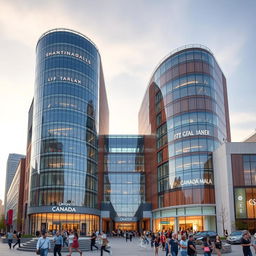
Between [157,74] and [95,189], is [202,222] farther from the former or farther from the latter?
[157,74]

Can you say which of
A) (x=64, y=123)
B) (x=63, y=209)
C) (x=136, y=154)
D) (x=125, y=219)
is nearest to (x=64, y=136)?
(x=64, y=123)

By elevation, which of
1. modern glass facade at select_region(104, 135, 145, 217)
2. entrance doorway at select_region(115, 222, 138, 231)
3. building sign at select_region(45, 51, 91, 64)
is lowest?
entrance doorway at select_region(115, 222, 138, 231)

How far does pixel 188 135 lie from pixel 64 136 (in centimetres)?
2725

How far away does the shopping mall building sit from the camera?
62.3m

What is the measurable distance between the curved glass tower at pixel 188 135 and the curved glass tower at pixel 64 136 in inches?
627

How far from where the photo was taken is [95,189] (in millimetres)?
81125

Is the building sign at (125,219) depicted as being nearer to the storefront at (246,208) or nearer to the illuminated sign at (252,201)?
the storefront at (246,208)

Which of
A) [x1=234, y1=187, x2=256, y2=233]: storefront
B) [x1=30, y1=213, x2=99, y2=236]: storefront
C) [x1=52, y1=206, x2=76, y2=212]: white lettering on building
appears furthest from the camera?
[x1=30, y1=213, x2=99, y2=236]: storefront

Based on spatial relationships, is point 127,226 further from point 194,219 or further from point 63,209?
point 194,219

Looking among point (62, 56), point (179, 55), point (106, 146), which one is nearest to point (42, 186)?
point (106, 146)

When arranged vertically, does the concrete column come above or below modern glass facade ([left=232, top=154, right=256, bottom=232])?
below

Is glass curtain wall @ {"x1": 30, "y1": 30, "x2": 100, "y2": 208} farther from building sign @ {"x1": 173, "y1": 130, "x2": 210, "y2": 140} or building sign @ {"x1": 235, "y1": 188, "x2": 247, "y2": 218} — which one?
building sign @ {"x1": 235, "y1": 188, "x2": 247, "y2": 218}

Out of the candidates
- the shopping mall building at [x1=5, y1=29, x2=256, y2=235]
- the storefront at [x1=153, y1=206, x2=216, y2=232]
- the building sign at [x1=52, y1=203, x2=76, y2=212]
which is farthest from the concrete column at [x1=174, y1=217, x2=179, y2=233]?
the building sign at [x1=52, y1=203, x2=76, y2=212]

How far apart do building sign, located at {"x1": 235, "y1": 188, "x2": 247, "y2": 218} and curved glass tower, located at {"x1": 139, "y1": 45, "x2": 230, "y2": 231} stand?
6407mm
